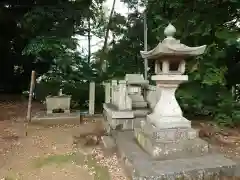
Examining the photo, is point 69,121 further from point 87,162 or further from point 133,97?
point 87,162

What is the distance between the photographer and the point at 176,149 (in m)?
3.78

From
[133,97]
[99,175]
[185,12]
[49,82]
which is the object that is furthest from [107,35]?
[99,175]

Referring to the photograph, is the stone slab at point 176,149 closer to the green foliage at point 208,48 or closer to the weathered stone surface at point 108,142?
the weathered stone surface at point 108,142

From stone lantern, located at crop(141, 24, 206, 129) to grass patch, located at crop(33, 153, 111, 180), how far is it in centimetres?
126

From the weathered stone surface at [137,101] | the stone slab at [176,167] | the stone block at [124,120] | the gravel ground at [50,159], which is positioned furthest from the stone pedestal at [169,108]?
the weathered stone surface at [137,101]

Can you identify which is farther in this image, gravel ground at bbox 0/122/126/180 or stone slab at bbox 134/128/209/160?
gravel ground at bbox 0/122/126/180

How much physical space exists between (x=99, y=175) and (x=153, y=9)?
6.10 metres

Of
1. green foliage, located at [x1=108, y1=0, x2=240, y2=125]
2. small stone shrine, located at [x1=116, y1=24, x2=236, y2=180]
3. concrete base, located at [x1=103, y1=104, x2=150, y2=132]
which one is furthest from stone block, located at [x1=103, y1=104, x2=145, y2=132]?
green foliage, located at [x1=108, y1=0, x2=240, y2=125]

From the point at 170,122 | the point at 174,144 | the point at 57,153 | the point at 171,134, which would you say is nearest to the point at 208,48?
the point at 170,122

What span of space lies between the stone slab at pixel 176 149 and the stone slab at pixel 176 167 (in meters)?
0.11

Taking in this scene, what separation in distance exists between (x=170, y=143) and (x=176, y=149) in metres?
0.14

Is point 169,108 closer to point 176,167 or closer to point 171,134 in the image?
point 171,134

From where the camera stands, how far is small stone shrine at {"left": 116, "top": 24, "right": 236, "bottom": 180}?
3.27 metres

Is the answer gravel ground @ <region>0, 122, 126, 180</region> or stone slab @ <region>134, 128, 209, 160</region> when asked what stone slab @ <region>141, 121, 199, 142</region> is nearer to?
stone slab @ <region>134, 128, 209, 160</region>
